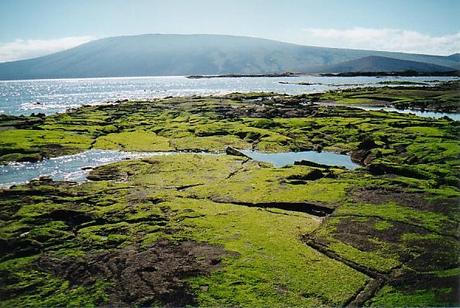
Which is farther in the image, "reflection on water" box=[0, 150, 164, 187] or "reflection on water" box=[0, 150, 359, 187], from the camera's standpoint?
"reflection on water" box=[0, 150, 359, 187]

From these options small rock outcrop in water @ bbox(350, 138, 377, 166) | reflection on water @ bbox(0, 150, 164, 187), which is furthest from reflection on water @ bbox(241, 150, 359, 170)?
reflection on water @ bbox(0, 150, 164, 187)

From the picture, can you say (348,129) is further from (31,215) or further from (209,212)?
(31,215)

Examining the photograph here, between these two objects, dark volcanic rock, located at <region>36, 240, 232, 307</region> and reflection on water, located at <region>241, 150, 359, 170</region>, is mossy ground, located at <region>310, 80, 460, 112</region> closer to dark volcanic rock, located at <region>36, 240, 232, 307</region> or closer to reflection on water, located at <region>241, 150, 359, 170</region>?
reflection on water, located at <region>241, 150, 359, 170</region>

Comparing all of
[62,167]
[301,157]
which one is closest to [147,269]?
[62,167]

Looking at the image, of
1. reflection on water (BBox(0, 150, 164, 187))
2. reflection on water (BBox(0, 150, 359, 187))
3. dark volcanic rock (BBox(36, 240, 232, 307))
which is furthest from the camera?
reflection on water (BBox(0, 150, 359, 187))

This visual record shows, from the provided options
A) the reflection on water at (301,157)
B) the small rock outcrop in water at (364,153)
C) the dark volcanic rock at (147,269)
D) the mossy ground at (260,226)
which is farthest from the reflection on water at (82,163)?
the dark volcanic rock at (147,269)

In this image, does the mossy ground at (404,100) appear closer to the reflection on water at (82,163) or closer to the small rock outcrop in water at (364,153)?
the small rock outcrop in water at (364,153)
